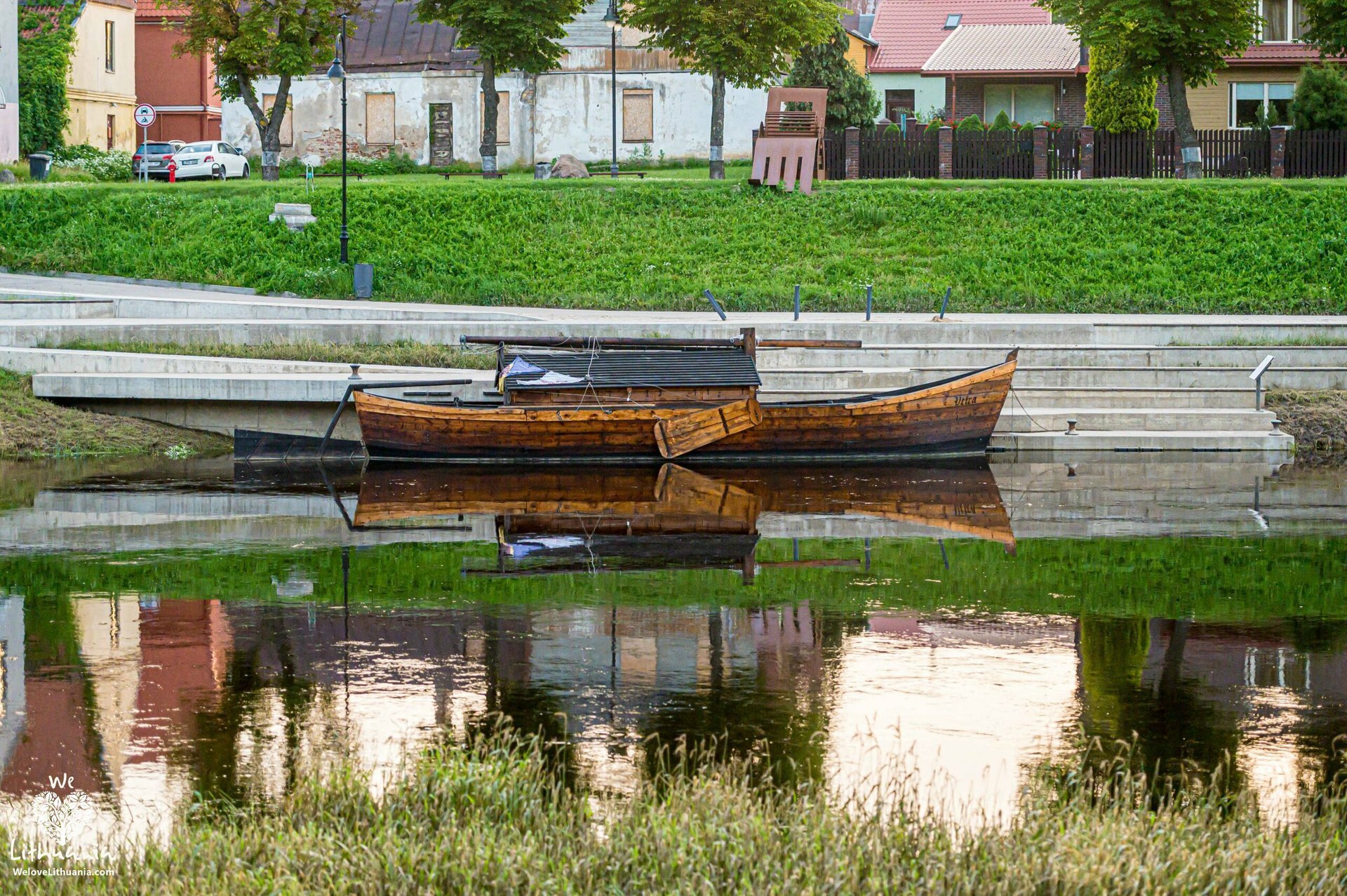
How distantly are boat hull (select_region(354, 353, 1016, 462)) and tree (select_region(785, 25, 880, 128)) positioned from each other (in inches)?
752

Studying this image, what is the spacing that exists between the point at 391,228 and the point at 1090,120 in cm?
1760

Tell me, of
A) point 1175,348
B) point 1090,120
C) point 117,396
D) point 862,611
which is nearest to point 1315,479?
point 1175,348

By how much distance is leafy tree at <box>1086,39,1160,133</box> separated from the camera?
123ft

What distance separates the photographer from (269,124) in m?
37.3

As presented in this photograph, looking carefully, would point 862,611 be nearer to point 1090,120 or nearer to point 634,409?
point 634,409

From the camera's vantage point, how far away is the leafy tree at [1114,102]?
123 ft

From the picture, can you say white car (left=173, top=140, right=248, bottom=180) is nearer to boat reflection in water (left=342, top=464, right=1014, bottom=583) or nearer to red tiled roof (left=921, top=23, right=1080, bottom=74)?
red tiled roof (left=921, top=23, right=1080, bottom=74)

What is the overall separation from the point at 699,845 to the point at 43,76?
154 feet

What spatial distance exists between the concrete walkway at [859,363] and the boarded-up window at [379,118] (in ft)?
68.1

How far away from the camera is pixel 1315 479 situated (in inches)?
746

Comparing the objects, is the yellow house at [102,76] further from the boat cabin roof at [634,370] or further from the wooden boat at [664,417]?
the wooden boat at [664,417]

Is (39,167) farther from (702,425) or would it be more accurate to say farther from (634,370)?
(702,425)

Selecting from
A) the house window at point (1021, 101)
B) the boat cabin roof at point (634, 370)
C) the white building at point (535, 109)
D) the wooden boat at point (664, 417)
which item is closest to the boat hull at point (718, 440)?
the wooden boat at point (664, 417)

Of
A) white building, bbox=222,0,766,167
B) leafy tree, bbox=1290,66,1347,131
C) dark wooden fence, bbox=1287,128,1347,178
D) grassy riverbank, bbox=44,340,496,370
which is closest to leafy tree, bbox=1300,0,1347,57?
leafy tree, bbox=1290,66,1347,131
